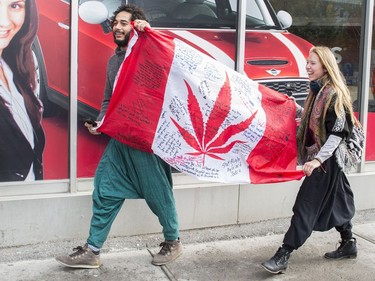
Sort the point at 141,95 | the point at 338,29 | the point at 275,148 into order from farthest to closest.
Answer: the point at 338,29, the point at 275,148, the point at 141,95

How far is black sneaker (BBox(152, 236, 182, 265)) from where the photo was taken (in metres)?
4.34

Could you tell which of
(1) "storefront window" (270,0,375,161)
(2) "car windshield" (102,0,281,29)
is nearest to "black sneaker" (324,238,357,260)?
(1) "storefront window" (270,0,375,161)

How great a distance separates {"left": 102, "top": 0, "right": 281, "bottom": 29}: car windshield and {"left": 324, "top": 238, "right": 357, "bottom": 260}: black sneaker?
6.63ft

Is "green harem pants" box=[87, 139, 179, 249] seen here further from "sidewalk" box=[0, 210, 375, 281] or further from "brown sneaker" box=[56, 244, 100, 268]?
"sidewalk" box=[0, 210, 375, 281]

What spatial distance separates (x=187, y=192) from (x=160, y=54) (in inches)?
57.0

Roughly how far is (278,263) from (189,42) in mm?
1969

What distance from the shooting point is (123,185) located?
164 inches

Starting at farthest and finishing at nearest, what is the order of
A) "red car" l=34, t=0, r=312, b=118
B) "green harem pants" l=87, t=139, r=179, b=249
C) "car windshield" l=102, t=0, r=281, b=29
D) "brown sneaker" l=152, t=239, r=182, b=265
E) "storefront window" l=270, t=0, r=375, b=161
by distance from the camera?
1. "storefront window" l=270, t=0, r=375, b=161
2. "car windshield" l=102, t=0, r=281, b=29
3. "red car" l=34, t=0, r=312, b=118
4. "brown sneaker" l=152, t=239, r=182, b=265
5. "green harem pants" l=87, t=139, r=179, b=249

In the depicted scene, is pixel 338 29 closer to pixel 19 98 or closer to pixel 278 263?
pixel 278 263

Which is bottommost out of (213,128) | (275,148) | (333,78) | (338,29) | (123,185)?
(123,185)

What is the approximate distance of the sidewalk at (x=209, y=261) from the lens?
4.18 metres

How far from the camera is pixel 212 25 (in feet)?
16.6

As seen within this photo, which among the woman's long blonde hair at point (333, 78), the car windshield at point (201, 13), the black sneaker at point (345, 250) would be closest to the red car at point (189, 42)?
the car windshield at point (201, 13)

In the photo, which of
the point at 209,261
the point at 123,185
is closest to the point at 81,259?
the point at 123,185
